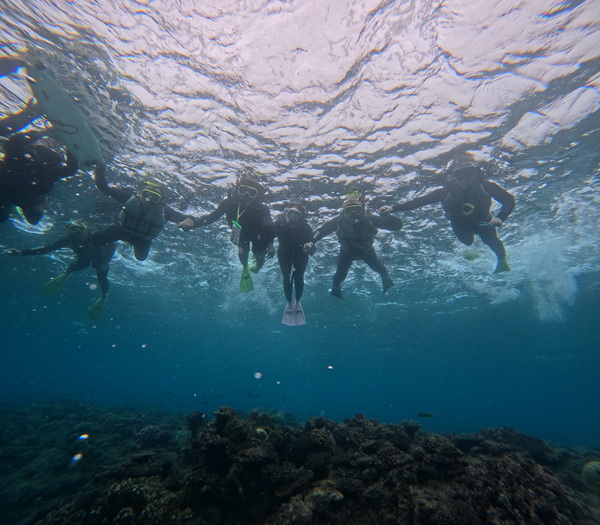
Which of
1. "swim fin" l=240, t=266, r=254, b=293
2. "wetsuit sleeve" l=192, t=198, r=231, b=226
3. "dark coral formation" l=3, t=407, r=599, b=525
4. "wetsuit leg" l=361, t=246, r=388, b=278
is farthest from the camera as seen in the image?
"wetsuit leg" l=361, t=246, r=388, b=278

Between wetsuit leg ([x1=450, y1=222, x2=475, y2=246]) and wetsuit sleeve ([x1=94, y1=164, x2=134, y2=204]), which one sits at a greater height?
wetsuit sleeve ([x1=94, y1=164, x2=134, y2=204])

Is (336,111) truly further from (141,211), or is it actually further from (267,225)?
(141,211)

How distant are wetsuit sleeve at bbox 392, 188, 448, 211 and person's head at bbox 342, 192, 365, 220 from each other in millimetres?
1530

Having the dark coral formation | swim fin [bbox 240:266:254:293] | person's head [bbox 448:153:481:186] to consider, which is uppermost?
person's head [bbox 448:153:481:186]

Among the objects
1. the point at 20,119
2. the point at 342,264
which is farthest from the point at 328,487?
the point at 20,119

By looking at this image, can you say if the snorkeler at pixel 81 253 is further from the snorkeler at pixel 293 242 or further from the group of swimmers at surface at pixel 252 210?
the snorkeler at pixel 293 242

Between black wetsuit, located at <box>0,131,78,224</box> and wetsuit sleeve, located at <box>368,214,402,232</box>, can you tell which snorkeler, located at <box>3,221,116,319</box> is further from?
wetsuit sleeve, located at <box>368,214,402,232</box>

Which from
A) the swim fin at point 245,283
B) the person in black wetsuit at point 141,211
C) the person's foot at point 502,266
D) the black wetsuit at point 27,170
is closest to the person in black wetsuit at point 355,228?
the swim fin at point 245,283

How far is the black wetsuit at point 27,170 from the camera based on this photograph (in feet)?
29.9

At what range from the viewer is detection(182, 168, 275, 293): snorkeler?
9.60 metres

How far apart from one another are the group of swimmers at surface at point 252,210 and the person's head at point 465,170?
0.11 feet

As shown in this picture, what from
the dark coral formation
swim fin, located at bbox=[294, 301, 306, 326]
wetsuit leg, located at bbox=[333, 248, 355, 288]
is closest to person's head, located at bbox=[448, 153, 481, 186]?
wetsuit leg, located at bbox=[333, 248, 355, 288]

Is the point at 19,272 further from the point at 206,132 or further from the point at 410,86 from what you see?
the point at 410,86

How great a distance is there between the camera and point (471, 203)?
10297 millimetres
